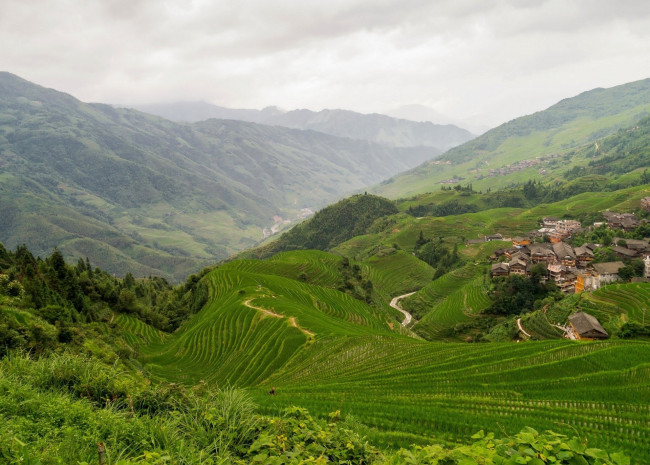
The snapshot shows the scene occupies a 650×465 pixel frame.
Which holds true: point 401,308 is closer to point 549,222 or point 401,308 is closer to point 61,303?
point 61,303

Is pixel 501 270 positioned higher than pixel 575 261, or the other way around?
pixel 501 270

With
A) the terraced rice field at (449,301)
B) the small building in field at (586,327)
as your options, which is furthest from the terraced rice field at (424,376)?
the terraced rice field at (449,301)

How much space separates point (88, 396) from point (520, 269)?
8705cm

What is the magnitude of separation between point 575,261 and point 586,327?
45965 millimetres

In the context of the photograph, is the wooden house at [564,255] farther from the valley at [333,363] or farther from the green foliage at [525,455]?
the green foliage at [525,455]

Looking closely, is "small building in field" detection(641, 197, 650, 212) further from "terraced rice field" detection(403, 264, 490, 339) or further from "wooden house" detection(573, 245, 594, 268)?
"terraced rice field" detection(403, 264, 490, 339)

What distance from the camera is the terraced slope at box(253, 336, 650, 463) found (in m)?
13.1

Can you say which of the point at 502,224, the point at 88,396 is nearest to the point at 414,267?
the point at 502,224

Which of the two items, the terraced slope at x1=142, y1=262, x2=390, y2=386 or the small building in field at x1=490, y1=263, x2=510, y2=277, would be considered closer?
the terraced slope at x1=142, y1=262, x2=390, y2=386

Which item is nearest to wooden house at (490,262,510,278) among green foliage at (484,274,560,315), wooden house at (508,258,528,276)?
wooden house at (508,258,528,276)

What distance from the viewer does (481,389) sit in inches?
756

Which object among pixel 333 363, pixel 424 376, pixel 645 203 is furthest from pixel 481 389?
pixel 645 203

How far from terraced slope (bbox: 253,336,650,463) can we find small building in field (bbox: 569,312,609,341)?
23484mm

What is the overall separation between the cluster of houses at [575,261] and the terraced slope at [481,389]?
54758 mm
